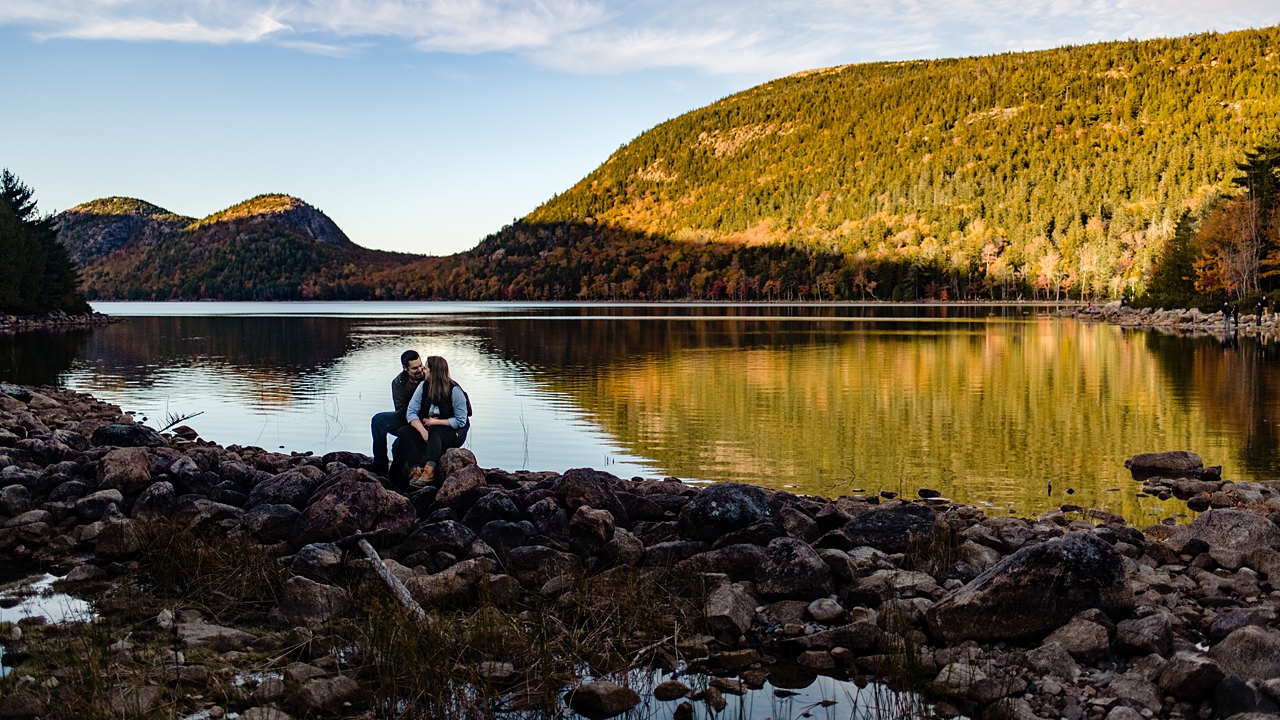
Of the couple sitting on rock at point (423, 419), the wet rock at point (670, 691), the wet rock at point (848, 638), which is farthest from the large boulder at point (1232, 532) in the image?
the couple sitting on rock at point (423, 419)

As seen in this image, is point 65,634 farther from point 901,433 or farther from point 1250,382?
point 1250,382

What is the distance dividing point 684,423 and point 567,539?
12.8m

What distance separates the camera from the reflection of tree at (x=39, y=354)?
34.8 meters

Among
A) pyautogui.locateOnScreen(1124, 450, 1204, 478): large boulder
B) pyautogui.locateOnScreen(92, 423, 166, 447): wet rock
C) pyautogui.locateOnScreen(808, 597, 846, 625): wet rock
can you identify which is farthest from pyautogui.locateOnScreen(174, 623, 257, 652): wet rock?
pyautogui.locateOnScreen(1124, 450, 1204, 478): large boulder

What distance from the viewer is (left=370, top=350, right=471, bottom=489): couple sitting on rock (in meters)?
12.2

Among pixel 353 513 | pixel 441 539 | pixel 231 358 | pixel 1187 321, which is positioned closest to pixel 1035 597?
pixel 441 539

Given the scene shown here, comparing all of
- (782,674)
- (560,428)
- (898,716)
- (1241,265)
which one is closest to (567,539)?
(782,674)

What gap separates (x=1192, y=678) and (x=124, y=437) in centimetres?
1447

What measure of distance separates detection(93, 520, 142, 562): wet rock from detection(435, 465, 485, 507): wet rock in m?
3.17

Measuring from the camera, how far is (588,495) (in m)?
10.7

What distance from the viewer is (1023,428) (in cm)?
2125

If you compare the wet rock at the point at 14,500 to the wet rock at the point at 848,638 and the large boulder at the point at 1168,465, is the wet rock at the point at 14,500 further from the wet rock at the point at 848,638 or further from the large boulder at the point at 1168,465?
the large boulder at the point at 1168,465

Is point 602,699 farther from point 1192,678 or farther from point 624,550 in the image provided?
point 1192,678

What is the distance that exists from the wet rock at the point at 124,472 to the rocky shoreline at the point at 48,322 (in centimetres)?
A: 6588
